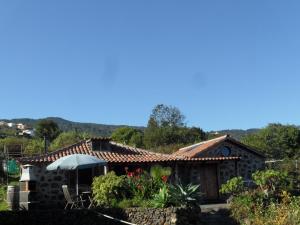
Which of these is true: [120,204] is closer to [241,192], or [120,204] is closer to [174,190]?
[174,190]

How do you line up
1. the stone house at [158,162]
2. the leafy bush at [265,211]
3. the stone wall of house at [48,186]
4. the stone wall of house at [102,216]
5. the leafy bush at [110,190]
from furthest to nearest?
the stone house at [158,162] < the stone wall of house at [48,186] < the leafy bush at [110,190] < the stone wall of house at [102,216] < the leafy bush at [265,211]

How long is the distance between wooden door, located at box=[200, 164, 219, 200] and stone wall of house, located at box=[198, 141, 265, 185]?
0.69 meters

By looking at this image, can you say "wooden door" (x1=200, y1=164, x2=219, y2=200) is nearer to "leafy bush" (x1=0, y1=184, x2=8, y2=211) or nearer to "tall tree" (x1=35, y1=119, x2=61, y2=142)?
"leafy bush" (x1=0, y1=184, x2=8, y2=211)

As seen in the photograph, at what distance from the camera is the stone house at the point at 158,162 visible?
24875mm

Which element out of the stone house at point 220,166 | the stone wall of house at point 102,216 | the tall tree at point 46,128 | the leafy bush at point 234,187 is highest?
the tall tree at point 46,128

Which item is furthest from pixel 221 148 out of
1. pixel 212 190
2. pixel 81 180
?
pixel 81 180

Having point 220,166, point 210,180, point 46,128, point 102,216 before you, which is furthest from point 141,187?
point 46,128

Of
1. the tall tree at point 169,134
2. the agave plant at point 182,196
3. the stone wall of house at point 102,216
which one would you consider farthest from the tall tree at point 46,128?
the agave plant at point 182,196

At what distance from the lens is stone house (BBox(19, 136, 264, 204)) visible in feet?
81.6

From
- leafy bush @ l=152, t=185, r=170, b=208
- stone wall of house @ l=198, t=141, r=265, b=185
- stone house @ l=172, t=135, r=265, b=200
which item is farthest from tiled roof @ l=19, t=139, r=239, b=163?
leafy bush @ l=152, t=185, r=170, b=208

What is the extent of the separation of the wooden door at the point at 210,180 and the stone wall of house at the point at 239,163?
69 centimetres

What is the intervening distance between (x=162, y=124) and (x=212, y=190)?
4189 centimetres

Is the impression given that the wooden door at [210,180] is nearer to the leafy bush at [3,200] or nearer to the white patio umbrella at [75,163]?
the white patio umbrella at [75,163]

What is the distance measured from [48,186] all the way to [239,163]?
37.9 ft
